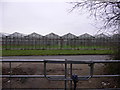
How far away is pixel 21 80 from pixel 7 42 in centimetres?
1541

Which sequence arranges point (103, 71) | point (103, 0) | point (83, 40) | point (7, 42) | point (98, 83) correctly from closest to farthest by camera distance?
point (98, 83) < point (103, 0) < point (103, 71) < point (7, 42) < point (83, 40)

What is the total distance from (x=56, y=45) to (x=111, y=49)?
14.6 metres

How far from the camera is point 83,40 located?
20375 mm

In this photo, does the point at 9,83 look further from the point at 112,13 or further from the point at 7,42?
the point at 7,42

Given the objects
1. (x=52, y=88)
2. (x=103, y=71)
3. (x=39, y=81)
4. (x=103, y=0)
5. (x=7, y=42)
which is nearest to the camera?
(x=52, y=88)

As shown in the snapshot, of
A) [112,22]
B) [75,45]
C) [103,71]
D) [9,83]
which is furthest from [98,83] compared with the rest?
[75,45]

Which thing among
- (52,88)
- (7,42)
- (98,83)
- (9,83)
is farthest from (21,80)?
(7,42)

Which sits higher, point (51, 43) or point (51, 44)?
A: point (51, 43)

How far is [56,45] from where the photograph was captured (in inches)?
809

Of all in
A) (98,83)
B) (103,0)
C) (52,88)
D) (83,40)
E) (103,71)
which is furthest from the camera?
(83,40)

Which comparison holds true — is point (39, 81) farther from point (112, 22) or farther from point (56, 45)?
point (56, 45)

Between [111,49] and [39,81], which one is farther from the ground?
[111,49]

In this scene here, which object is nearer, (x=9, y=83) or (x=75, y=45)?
(x=9, y=83)

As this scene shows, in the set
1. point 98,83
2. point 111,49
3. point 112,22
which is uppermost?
point 112,22
